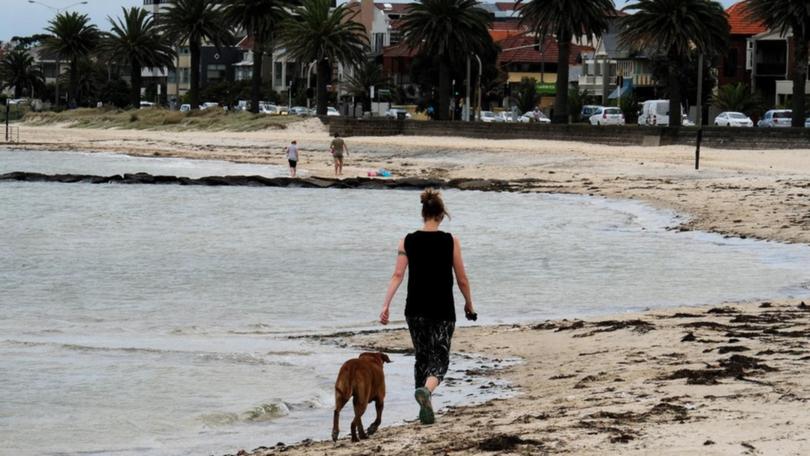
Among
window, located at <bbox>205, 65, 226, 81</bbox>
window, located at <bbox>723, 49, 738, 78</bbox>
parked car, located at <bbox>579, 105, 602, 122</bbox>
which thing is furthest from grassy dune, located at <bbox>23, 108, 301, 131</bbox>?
window, located at <bbox>205, 65, 226, 81</bbox>

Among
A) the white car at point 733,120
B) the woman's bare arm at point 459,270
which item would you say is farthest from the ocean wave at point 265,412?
the white car at point 733,120

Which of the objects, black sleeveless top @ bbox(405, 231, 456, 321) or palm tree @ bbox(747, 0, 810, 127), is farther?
palm tree @ bbox(747, 0, 810, 127)

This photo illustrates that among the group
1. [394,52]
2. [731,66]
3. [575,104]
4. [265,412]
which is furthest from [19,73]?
[265,412]

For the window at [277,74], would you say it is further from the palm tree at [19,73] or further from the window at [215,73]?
the palm tree at [19,73]

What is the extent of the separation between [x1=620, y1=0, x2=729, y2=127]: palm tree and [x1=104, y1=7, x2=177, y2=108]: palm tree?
173ft

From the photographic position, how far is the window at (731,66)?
107250 mm

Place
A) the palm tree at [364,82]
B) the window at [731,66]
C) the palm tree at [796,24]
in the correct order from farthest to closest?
the palm tree at [364,82], the window at [731,66], the palm tree at [796,24]

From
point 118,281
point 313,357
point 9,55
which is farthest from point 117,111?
point 313,357

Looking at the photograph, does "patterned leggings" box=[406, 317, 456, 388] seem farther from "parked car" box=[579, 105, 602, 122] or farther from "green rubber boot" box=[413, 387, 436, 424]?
"parked car" box=[579, 105, 602, 122]

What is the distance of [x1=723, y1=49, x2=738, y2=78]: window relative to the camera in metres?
107

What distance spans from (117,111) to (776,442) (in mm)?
109827

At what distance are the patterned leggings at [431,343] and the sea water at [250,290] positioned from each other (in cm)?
112

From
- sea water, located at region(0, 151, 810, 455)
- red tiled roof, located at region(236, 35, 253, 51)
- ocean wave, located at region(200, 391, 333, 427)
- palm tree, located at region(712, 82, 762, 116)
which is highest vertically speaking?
red tiled roof, located at region(236, 35, 253, 51)

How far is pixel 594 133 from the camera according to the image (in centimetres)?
6241
